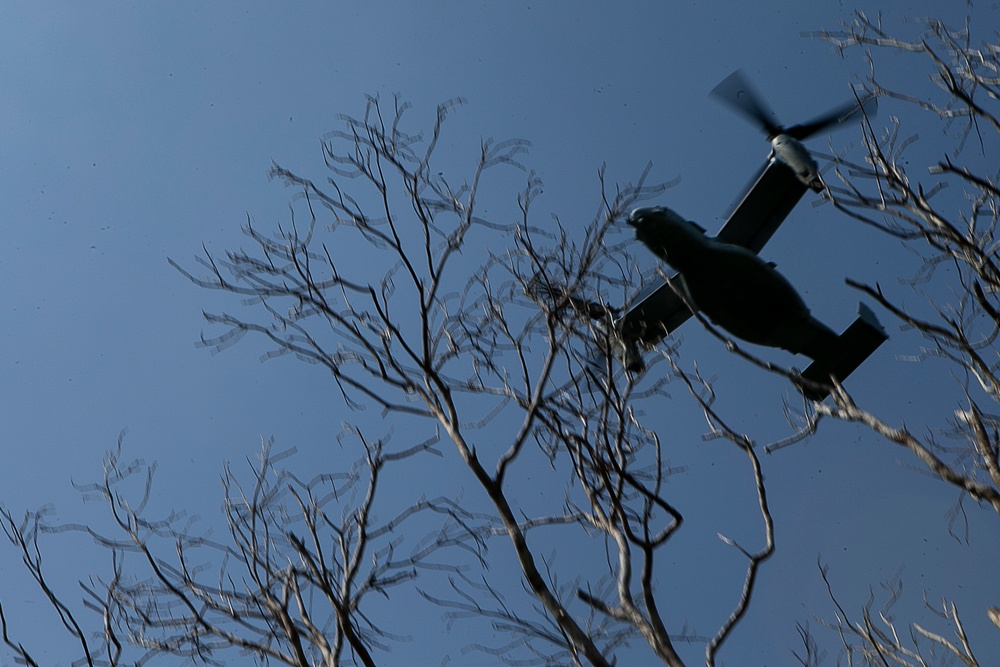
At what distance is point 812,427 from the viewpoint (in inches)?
244

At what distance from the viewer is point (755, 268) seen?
1060cm

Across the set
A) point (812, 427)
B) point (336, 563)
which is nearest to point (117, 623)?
point (336, 563)

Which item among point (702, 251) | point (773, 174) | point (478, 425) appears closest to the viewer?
point (478, 425)

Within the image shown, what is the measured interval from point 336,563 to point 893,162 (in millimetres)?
4064

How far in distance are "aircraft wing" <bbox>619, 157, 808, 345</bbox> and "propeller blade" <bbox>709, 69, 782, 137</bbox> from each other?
667mm

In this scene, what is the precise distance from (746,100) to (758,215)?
152 cm

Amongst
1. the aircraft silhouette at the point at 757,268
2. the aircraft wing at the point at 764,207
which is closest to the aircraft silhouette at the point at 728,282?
the aircraft silhouette at the point at 757,268

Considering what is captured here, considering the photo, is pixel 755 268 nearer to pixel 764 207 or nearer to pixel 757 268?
pixel 757 268

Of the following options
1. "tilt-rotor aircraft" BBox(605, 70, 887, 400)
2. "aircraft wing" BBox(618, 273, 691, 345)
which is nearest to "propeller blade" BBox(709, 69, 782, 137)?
"tilt-rotor aircraft" BBox(605, 70, 887, 400)

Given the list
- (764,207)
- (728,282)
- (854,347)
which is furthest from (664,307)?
(854,347)

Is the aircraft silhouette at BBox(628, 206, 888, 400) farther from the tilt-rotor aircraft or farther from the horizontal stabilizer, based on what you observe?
the horizontal stabilizer

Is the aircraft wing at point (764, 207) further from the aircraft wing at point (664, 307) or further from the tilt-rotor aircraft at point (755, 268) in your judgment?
the aircraft wing at point (664, 307)

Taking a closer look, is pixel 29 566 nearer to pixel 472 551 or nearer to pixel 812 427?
pixel 472 551

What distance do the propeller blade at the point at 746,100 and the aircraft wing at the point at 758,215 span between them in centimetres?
67
